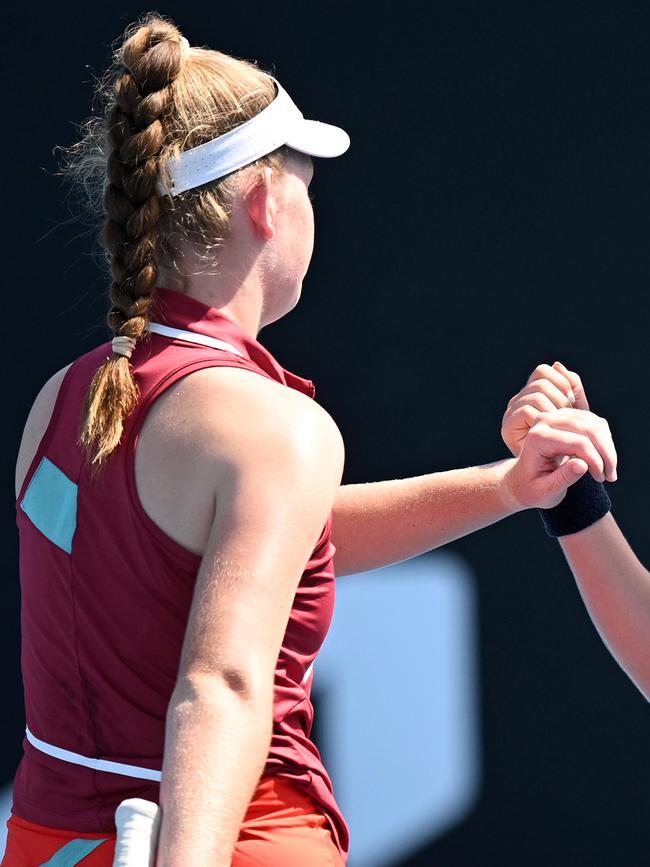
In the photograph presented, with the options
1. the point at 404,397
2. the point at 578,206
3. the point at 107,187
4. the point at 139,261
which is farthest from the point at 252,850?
the point at 578,206

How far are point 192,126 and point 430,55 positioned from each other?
5.47ft

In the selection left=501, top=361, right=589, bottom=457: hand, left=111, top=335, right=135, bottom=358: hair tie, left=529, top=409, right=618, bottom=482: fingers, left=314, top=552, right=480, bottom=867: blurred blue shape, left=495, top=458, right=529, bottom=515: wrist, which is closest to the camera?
left=111, top=335, right=135, bottom=358: hair tie

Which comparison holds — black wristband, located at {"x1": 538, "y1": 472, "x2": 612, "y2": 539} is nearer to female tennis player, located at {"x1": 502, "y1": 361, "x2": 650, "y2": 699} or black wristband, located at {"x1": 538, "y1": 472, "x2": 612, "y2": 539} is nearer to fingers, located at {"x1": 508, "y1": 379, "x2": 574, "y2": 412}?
female tennis player, located at {"x1": 502, "y1": 361, "x2": 650, "y2": 699}

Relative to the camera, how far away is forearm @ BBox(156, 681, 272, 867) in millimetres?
1103

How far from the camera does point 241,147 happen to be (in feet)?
4.71

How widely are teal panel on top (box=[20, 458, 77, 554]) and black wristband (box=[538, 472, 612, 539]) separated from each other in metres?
0.81

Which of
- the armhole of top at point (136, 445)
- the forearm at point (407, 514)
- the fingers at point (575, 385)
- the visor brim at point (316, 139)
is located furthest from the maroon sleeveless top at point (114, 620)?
the fingers at point (575, 385)

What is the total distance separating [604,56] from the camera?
9.78 ft

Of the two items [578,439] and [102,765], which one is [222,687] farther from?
[578,439]

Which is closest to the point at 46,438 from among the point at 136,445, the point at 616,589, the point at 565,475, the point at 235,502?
the point at 136,445

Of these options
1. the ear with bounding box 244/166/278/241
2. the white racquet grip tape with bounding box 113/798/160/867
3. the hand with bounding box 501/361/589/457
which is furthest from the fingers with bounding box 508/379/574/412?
the white racquet grip tape with bounding box 113/798/160/867

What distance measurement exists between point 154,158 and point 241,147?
104 mm

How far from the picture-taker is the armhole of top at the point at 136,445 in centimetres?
127

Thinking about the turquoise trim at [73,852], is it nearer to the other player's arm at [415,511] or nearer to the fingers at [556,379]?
the other player's arm at [415,511]
